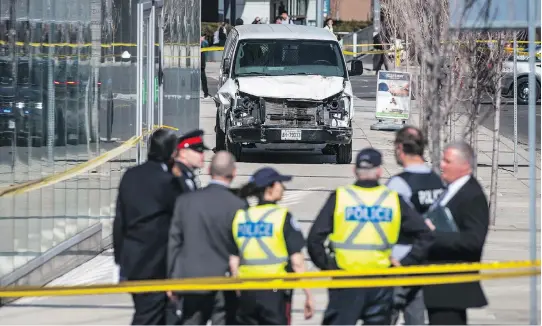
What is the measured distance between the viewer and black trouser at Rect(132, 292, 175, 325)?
7.91 m

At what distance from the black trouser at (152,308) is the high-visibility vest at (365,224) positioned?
1201 mm

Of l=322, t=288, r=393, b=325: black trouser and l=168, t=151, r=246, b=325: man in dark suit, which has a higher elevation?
l=168, t=151, r=246, b=325: man in dark suit

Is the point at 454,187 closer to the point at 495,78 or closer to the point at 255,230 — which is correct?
the point at 255,230

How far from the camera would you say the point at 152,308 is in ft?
26.1

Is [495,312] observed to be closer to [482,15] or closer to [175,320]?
[482,15]

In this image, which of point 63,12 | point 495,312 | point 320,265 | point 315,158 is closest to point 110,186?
point 63,12

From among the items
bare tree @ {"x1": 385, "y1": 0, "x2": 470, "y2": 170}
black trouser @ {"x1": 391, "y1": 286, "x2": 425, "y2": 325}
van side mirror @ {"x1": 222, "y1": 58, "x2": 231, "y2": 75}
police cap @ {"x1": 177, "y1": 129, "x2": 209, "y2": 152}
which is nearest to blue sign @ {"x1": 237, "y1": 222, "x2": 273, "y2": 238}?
police cap @ {"x1": 177, "y1": 129, "x2": 209, "y2": 152}

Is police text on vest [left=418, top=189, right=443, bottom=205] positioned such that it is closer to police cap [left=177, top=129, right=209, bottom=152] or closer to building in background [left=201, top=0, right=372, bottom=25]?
police cap [left=177, top=129, right=209, bottom=152]

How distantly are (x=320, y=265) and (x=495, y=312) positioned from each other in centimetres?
285

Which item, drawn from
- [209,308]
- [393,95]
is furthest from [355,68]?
[209,308]

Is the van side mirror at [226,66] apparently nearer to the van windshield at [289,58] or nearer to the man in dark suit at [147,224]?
the van windshield at [289,58]

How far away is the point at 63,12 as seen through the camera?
464 inches

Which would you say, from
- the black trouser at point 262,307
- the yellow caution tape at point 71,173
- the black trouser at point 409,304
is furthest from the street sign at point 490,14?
the yellow caution tape at point 71,173

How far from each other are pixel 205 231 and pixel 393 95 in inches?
761
